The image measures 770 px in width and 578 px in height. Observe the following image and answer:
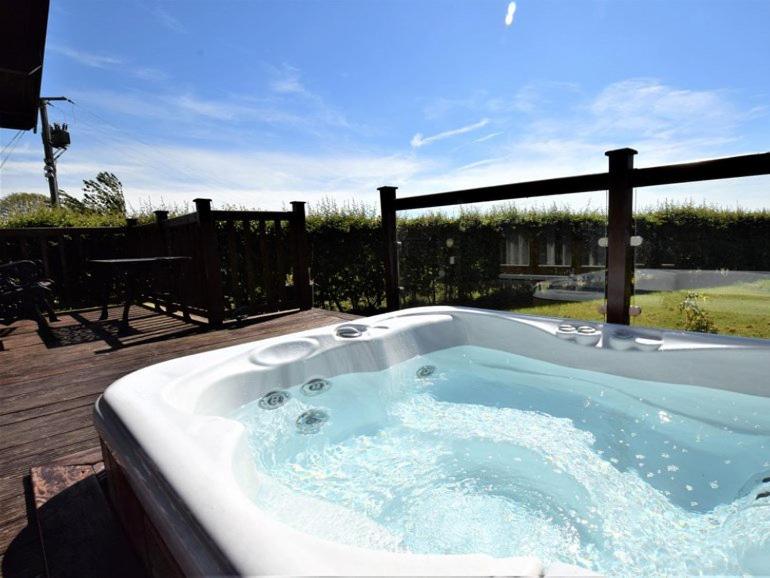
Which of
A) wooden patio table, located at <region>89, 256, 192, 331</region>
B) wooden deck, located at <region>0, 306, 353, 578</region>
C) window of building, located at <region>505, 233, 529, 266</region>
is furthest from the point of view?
wooden patio table, located at <region>89, 256, 192, 331</region>

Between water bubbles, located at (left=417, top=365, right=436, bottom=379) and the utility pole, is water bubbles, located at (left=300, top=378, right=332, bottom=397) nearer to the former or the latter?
water bubbles, located at (left=417, top=365, right=436, bottom=379)

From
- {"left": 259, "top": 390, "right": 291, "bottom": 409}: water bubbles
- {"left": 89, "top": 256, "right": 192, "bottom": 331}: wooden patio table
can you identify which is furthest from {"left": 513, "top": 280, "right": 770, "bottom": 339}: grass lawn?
{"left": 89, "top": 256, "right": 192, "bottom": 331}: wooden patio table

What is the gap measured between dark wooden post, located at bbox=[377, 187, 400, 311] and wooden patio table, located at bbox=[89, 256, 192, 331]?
186 centimetres

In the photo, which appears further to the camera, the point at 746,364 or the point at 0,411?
the point at 0,411

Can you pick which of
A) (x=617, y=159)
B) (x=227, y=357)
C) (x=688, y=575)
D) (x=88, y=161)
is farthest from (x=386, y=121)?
(x=88, y=161)

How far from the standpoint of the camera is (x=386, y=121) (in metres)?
6.26

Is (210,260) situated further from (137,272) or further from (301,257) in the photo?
(301,257)

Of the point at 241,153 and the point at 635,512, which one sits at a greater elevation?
the point at 241,153

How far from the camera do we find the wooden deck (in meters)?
1.17

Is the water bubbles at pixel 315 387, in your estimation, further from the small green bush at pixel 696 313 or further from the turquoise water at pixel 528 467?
the small green bush at pixel 696 313

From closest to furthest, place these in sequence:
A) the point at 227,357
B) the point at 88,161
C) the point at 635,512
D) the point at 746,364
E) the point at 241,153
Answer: the point at 635,512
the point at 746,364
the point at 227,357
the point at 241,153
the point at 88,161

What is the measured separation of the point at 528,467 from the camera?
1404mm

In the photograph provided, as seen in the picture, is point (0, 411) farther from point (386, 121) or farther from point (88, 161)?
point (88, 161)

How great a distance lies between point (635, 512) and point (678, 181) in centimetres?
159
